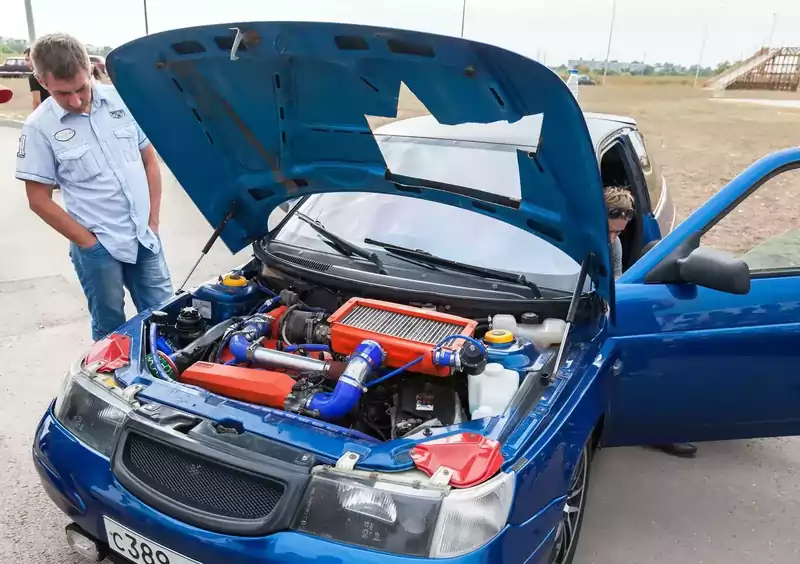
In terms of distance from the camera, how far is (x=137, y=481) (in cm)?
178

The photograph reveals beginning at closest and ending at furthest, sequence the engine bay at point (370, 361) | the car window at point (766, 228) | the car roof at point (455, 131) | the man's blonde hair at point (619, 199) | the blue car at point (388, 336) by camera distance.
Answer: the blue car at point (388, 336) → the engine bay at point (370, 361) → the car window at point (766, 228) → the car roof at point (455, 131) → the man's blonde hair at point (619, 199)

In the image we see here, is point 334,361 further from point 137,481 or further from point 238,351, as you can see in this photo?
point 137,481

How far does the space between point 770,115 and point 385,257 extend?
18.6 meters

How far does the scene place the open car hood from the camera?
6.08 ft

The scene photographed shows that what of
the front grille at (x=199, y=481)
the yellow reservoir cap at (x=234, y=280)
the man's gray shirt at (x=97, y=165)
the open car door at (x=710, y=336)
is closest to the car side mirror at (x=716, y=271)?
the open car door at (x=710, y=336)

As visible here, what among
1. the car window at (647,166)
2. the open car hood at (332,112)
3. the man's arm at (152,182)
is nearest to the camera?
the open car hood at (332,112)

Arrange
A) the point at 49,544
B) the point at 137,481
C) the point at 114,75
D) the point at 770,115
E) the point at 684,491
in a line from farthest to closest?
1. the point at 770,115
2. the point at 684,491
3. the point at 49,544
4. the point at 114,75
5. the point at 137,481

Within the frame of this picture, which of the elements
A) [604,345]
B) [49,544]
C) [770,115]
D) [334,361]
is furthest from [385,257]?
[770,115]

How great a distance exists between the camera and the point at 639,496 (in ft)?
9.58

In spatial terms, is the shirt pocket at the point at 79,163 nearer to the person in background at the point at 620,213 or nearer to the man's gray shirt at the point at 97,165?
the man's gray shirt at the point at 97,165

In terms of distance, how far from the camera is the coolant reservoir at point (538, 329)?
88.0 inches

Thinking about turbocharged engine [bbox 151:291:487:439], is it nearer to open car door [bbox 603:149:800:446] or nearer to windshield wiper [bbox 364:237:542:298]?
windshield wiper [bbox 364:237:542:298]

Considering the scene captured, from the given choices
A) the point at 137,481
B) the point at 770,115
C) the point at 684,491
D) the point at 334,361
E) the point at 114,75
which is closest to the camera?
the point at 137,481

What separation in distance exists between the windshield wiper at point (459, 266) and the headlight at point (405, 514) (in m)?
0.96
